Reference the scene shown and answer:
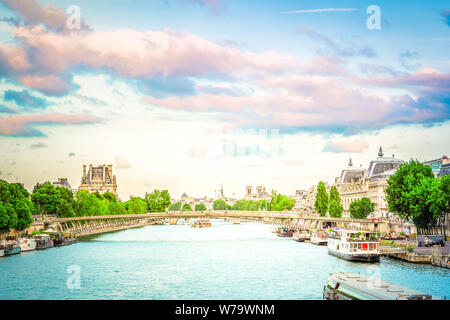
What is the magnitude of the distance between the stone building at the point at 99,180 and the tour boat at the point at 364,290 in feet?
492

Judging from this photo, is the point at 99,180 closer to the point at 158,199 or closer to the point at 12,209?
the point at 158,199

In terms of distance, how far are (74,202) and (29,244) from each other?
129 ft

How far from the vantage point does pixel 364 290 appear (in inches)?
1096

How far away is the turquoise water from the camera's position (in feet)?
113

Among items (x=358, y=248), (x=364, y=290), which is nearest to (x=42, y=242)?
(x=358, y=248)

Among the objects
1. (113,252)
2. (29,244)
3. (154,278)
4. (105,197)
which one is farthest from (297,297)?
(105,197)

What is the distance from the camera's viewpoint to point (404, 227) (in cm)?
7250

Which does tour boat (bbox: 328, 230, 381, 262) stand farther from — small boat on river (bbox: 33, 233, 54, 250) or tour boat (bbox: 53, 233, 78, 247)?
tour boat (bbox: 53, 233, 78, 247)

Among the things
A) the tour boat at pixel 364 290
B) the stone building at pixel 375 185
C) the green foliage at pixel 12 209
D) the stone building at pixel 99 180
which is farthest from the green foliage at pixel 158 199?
the tour boat at pixel 364 290

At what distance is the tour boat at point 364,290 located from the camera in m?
25.5

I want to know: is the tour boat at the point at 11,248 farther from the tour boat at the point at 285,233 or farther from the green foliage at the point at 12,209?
the tour boat at the point at 285,233

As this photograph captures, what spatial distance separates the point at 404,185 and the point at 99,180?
129 metres

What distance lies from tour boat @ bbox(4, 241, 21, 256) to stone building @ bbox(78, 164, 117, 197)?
118m
